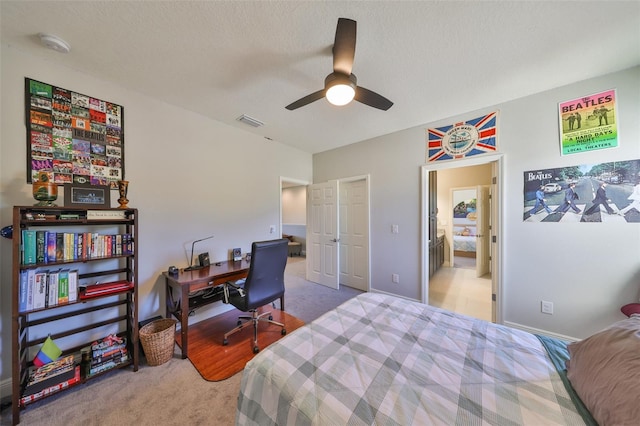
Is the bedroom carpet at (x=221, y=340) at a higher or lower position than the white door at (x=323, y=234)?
lower

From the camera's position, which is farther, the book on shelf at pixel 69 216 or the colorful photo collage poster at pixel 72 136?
the colorful photo collage poster at pixel 72 136

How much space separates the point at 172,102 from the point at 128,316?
2280mm

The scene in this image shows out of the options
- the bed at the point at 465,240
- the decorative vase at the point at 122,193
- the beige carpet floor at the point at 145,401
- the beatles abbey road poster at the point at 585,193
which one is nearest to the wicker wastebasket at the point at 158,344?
the beige carpet floor at the point at 145,401

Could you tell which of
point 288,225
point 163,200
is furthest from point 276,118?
point 288,225

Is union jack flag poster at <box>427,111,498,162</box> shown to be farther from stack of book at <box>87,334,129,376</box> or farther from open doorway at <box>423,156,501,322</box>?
stack of book at <box>87,334,129,376</box>

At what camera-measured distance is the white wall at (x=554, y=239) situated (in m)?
1.96

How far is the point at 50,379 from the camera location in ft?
5.08

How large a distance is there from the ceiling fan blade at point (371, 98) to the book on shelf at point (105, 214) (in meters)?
2.26

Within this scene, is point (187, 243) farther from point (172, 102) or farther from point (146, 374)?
point (172, 102)

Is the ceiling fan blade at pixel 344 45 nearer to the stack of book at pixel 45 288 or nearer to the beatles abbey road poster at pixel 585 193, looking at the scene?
the beatles abbey road poster at pixel 585 193

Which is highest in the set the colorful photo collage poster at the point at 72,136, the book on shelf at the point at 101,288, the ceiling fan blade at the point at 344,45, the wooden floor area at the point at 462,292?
the ceiling fan blade at the point at 344,45

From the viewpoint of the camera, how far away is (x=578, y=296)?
2.15m

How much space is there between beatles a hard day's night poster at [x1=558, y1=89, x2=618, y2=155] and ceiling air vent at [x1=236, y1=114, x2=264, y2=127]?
3365mm

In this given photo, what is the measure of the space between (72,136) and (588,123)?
4.79 meters
